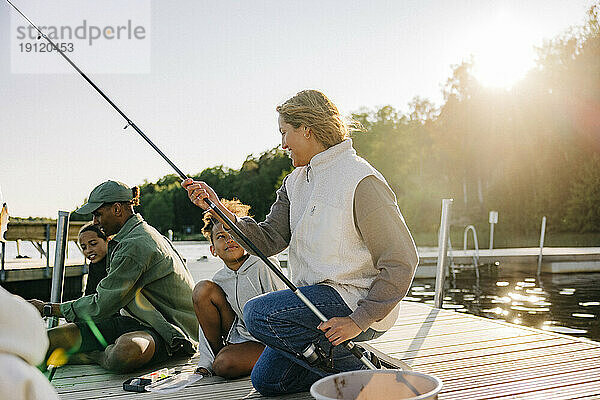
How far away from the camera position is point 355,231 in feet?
7.70

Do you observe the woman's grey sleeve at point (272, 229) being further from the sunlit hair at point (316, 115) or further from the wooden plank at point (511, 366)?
the wooden plank at point (511, 366)

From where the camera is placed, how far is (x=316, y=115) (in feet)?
8.07

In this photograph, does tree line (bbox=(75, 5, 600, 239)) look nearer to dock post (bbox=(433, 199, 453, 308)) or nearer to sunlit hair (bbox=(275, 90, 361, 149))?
dock post (bbox=(433, 199, 453, 308))

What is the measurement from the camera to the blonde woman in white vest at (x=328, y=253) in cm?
222

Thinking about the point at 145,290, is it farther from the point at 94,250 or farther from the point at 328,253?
the point at 328,253

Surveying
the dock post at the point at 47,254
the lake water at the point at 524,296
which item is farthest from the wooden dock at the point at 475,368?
the dock post at the point at 47,254

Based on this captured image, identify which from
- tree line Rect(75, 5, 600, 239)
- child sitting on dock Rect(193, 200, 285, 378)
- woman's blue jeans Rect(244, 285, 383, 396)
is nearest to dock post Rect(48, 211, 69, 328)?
child sitting on dock Rect(193, 200, 285, 378)

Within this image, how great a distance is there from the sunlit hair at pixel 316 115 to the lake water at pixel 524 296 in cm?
447

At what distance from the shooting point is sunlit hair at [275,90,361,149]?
96.7 inches

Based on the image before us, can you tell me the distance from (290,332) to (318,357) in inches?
5.6

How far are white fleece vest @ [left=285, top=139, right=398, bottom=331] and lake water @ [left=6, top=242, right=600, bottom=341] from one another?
436cm

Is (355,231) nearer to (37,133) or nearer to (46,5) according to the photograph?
(46,5)

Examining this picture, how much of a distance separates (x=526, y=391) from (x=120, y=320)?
1998 millimetres

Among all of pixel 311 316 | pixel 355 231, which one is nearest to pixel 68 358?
pixel 311 316
